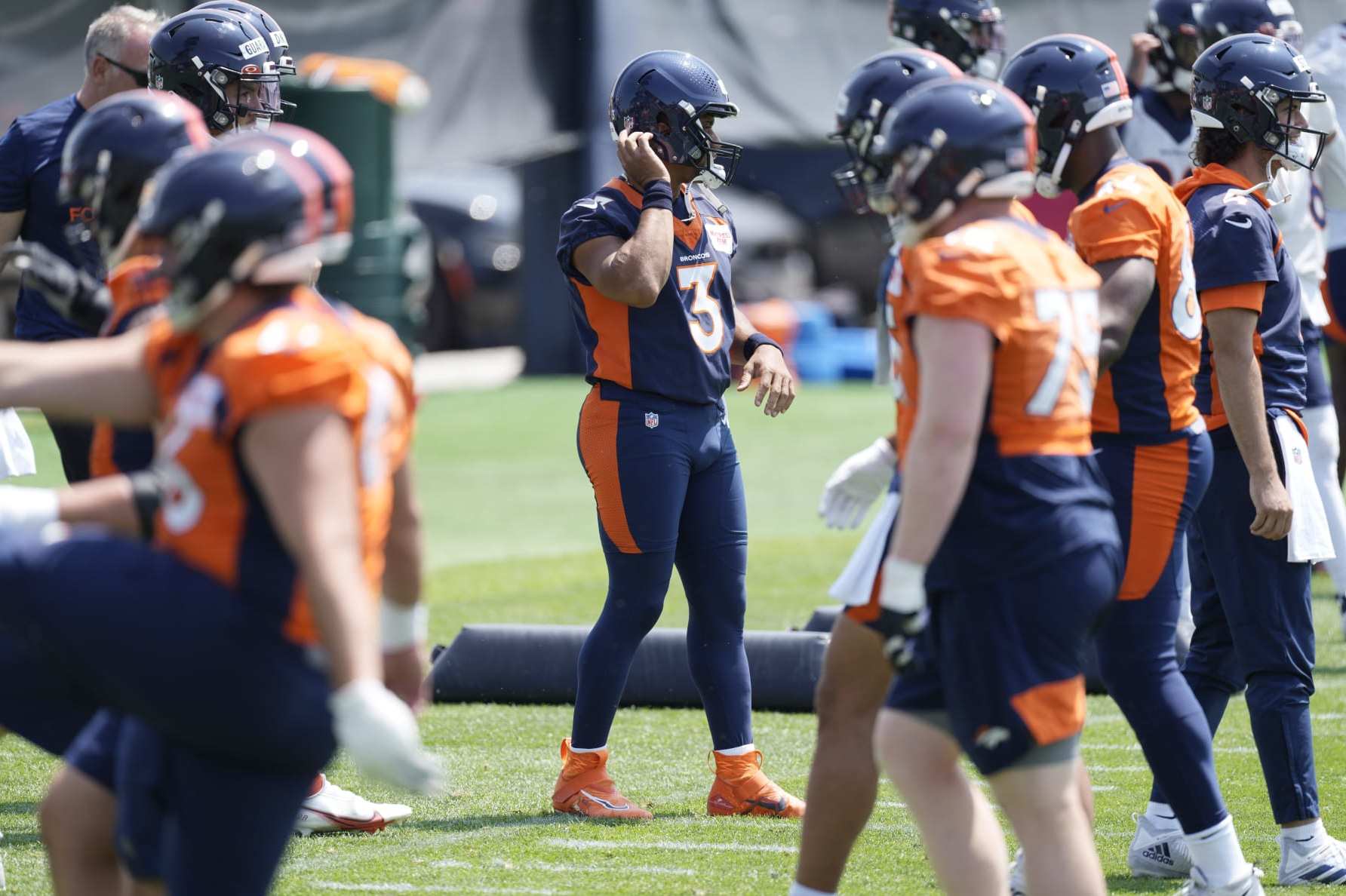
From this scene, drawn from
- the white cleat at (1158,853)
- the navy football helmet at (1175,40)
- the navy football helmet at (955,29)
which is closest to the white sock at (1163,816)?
the white cleat at (1158,853)

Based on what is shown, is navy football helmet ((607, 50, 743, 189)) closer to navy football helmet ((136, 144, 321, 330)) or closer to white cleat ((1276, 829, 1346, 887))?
white cleat ((1276, 829, 1346, 887))

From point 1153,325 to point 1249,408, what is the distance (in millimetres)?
533

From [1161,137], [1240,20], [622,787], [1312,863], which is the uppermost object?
[1240,20]

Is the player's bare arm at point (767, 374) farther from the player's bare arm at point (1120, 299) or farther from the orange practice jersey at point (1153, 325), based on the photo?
the player's bare arm at point (1120, 299)

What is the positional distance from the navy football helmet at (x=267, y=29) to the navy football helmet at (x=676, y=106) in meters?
0.98

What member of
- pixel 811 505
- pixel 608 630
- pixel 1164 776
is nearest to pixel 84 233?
pixel 608 630

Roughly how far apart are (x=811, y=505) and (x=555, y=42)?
9295 mm

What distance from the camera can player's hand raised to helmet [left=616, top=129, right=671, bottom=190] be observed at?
18.4ft

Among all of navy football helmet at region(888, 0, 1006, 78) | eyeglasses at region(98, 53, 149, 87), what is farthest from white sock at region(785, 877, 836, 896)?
navy football helmet at region(888, 0, 1006, 78)

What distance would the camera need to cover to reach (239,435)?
2.91 metres

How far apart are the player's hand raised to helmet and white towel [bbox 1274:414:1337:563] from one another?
1.89m

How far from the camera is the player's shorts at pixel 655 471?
18.4 feet

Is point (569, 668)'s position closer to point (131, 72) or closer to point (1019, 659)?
point (131, 72)

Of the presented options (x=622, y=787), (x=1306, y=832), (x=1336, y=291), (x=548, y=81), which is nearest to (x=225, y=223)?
(x=1306, y=832)
